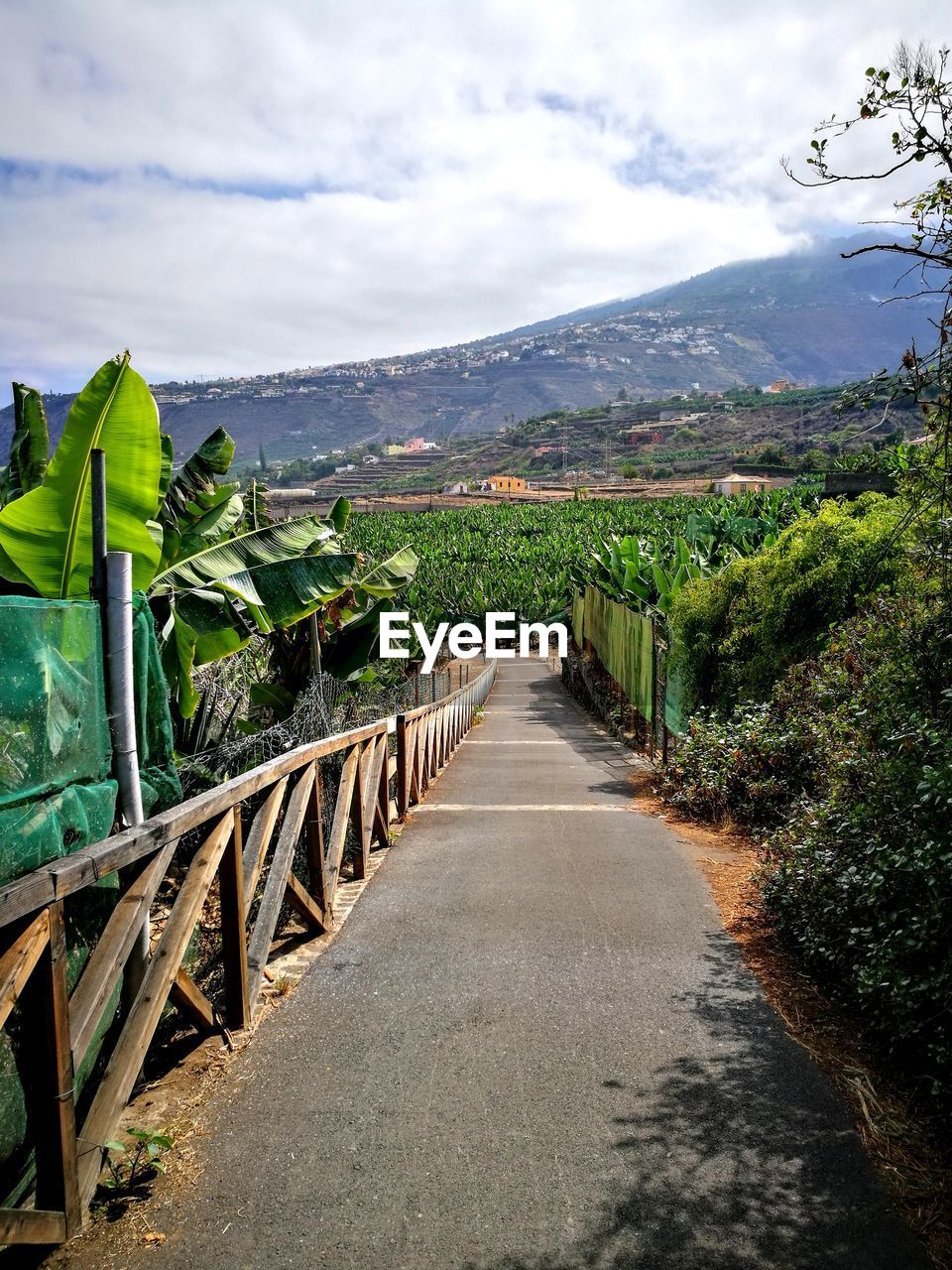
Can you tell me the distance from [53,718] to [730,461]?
4815 inches

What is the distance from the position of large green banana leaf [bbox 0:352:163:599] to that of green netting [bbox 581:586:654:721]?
10.1 metres

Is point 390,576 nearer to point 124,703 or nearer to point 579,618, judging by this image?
point 124,703

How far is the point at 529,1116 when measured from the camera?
347 centimetres

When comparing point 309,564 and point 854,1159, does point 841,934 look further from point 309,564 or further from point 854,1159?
point 309,564

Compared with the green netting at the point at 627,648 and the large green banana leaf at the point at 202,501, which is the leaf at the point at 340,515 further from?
the green netting at the point at 627,648

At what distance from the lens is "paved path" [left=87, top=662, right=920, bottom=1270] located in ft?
9.27

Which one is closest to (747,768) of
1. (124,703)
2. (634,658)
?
(124,703)

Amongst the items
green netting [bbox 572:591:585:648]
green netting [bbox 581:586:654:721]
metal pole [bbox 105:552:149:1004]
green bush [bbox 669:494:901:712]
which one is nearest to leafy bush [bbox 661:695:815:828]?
green bush [bbox 669:494:901:712]

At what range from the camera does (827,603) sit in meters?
9.75

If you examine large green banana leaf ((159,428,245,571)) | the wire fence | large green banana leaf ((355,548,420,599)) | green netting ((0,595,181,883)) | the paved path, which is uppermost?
large green banana leaf ((159,428,245,571))

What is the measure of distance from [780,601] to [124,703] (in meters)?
8.24

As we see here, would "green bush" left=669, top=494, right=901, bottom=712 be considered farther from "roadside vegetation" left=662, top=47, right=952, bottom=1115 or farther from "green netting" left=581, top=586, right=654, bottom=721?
"green netting" left=581, top=586, right=654, bottom=721

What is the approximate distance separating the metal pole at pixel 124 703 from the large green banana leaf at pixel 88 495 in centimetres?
115

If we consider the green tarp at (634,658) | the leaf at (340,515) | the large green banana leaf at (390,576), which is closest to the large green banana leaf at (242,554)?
the large green banana leaf at (390,576)
